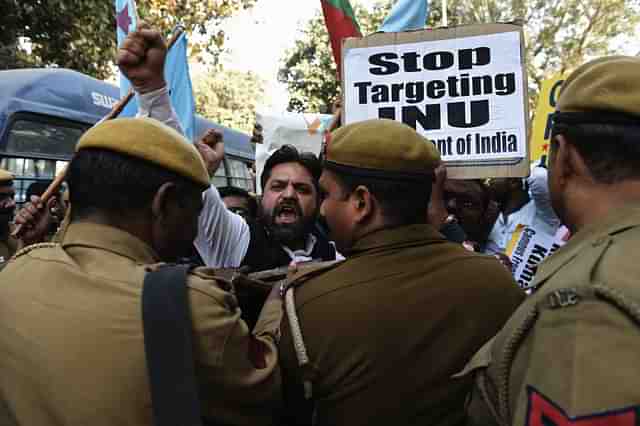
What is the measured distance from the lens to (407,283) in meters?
1.61

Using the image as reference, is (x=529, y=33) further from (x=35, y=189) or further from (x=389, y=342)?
(x=389, y=342)

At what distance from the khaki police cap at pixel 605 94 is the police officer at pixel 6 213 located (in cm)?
380

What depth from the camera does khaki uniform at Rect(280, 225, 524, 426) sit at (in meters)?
1.55

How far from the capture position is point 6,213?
421cm

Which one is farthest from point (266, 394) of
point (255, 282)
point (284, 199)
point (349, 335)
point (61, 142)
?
point (61, 142)

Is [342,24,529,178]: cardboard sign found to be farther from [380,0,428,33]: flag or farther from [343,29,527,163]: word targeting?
[380,0,428,33]: flag

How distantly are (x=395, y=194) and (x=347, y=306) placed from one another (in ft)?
1.11

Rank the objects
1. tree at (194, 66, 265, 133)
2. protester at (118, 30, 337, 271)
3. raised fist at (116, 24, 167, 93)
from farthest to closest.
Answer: tree at (194, 66, 265, 133)
protester at (118, 30, 337, 271)
raised fist at (116, 24, 167, 93)

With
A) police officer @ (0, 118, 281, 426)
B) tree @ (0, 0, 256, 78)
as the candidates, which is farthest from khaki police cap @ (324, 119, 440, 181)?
tree @ (0, 0, 256, 78)

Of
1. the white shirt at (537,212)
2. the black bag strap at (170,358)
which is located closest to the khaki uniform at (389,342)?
the black bag strap at (170,358)

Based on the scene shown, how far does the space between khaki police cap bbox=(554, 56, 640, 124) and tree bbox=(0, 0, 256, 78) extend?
891cm

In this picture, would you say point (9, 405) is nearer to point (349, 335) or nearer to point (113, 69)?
point (349, 335)

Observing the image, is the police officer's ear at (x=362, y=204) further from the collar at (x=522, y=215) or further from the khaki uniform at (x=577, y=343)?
the collar at (x=522, y=215)

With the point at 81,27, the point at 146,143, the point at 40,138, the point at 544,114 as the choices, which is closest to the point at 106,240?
the point at 146,143
